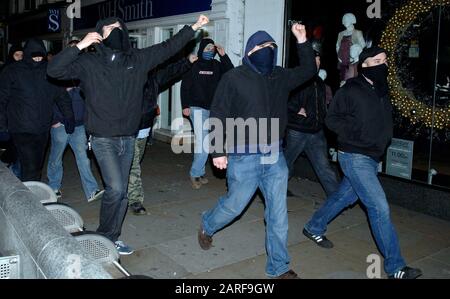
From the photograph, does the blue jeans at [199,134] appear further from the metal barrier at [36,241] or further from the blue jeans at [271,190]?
the metal barrier at [36,241]

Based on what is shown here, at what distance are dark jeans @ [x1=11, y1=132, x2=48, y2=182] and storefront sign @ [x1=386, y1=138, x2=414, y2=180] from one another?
452 cm

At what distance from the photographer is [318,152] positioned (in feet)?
19.6

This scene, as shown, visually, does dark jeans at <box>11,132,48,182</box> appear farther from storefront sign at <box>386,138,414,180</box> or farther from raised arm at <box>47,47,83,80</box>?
storefront sign at <box>386,138,414,180</box>

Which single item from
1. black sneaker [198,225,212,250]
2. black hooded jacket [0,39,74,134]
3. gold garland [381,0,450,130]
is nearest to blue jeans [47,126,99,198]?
black hooded jacket [0,39,74,134]

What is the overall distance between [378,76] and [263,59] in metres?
1.04

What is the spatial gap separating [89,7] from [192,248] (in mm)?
11962

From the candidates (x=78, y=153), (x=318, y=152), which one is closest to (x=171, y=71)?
(x=78, y=153)

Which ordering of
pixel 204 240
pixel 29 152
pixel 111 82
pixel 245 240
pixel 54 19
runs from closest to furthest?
pixel 111 82 < pixel 204 240 < pixel 245 240 < pixel 29 152 < pixel 54 19

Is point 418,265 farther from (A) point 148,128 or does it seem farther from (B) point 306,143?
(A) point 148,128

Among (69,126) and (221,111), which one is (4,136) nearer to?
(69,126)

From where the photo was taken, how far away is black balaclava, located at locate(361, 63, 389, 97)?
423 cm

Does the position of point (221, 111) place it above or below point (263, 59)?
below
